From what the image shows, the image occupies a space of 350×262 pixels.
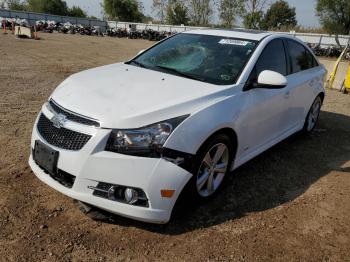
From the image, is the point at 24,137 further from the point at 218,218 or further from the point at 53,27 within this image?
the point at 53,27

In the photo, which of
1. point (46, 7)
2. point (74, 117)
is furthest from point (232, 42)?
point (46, 7)

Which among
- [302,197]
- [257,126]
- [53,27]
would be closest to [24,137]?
[257,126]

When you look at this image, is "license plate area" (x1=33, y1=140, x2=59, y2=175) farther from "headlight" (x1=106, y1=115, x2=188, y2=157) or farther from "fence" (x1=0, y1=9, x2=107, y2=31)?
"fence" (x1=0, y1=9, x2=107, y2=31)

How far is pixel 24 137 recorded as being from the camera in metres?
5.22

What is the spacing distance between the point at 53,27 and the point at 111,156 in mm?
41913

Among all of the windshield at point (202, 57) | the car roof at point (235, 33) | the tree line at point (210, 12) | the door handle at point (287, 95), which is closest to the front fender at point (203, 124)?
the windshield at point (202, 57)

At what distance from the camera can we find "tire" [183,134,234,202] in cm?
332

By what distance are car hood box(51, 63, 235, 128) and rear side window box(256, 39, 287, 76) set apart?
2.74 feet

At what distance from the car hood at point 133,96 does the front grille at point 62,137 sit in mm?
192

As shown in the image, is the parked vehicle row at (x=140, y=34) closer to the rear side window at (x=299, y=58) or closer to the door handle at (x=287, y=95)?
the rear side window at (x=299, y=58)

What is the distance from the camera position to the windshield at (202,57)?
4008 millimetres

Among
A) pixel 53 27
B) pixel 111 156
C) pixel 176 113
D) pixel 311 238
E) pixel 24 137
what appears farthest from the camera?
pixel 53 27

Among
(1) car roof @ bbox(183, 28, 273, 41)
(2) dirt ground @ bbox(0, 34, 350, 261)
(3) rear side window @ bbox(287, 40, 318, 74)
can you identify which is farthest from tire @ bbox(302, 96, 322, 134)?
(1) car roof @ bbox(183, 28, 273, 41)

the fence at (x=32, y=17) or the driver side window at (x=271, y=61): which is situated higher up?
the driver side window at (x=271, y=61)
